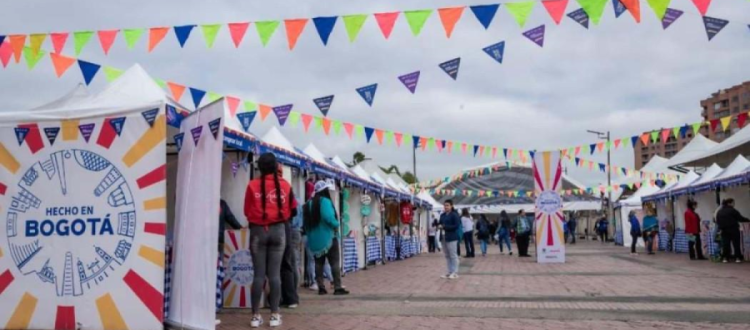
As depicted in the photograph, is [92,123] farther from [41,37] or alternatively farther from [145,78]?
[41,37]

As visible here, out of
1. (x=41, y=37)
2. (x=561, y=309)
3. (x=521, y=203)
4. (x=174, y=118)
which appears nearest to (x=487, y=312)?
(x=561, y=309)

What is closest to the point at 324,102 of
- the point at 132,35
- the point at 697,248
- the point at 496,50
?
the point at 496,50

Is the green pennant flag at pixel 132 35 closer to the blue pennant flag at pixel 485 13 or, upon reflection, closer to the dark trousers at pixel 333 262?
the dark trousers at pixel 333 262

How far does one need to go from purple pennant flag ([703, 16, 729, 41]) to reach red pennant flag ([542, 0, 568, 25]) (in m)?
2.27

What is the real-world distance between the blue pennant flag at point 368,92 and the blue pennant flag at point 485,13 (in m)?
3.10

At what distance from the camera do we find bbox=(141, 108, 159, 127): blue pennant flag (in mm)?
6305

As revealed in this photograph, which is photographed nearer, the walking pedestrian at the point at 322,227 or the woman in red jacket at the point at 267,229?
the woman in red jacket at the point at 267,229

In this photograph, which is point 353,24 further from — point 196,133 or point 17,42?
point 17,42

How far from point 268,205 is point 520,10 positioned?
4566 millimetres

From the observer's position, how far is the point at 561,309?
24.8 feet

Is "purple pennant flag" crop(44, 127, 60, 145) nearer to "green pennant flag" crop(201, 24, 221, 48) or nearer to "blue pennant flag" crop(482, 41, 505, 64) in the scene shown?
"green pennant flag" crop(201, 24, 221, 48)

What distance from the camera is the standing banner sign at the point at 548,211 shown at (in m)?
16.8

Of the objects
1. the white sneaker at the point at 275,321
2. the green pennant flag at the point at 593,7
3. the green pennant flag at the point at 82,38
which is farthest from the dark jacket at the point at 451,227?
the green pennant flag at the point at 82,38

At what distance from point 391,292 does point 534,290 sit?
207 centimetres
